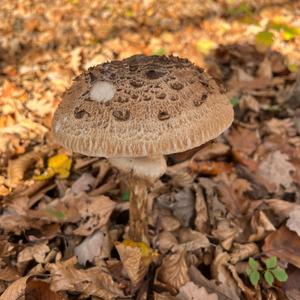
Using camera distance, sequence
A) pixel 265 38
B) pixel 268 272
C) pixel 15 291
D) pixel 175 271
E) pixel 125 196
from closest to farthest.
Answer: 1. pixel 15 291
2. pixel 268 272
3. pixel 175 271
4. pixel 125 196
5. pixel 265 38

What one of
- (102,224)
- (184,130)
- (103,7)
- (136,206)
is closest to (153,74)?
(184,130)

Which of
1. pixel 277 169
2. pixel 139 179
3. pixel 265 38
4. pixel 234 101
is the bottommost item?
pixel 277 169

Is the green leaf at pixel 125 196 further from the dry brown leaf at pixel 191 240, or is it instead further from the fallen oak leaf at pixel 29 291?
the fallen oak leaf at pixel 29 291

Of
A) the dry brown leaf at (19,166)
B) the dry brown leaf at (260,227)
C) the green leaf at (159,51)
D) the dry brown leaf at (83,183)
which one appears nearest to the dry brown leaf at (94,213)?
the dry brown leaf at (83,183)

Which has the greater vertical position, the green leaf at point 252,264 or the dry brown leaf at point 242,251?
the green leaf at point 252,264

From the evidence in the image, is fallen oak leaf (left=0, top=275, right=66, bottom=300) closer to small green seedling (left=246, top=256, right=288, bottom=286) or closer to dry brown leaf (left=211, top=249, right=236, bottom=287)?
dry brown leaf (left=211, top=249, right=236, bottom=287)

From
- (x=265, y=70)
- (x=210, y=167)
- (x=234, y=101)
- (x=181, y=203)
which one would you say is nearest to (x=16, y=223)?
(x=181, y=203)

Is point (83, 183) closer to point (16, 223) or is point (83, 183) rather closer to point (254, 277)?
point (16, 223)
